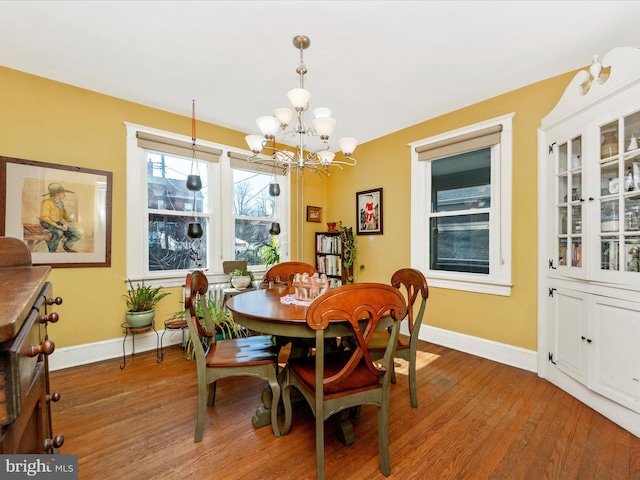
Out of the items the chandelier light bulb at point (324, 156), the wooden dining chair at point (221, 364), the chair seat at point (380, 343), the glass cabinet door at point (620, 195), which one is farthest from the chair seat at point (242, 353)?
the glass cabinet door at point (620, 195)

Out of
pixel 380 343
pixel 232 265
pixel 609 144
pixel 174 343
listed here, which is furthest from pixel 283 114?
pixel 174 343

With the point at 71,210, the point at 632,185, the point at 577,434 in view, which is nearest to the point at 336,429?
the point at 577,434

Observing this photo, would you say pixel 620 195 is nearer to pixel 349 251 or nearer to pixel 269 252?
pixel 349 251

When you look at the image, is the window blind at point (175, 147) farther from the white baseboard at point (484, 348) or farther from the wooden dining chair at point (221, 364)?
the white baseboard at point (484, 348)

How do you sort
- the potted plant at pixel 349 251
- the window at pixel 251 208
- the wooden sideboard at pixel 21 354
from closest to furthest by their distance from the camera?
the wooden sideboard at pixel 21 354 → the window at pixel 251 208 → the potted plant at pixel 349 251

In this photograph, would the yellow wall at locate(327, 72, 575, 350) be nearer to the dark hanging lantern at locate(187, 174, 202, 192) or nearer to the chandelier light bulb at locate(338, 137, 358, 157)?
the chandelier light bulb at locate(338, 137, 358, 157)

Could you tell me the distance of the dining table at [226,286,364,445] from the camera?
1.52 metres

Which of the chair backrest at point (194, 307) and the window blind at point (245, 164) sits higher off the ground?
the window blind at point (245, 164)

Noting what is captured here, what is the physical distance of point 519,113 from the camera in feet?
9.07

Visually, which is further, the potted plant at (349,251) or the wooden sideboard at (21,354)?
the potted plant at (349,251)

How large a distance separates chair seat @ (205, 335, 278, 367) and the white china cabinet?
227 centimetres

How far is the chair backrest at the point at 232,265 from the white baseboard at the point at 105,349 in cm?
87

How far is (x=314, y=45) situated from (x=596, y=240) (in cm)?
250

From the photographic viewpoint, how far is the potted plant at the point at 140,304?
287 cm
